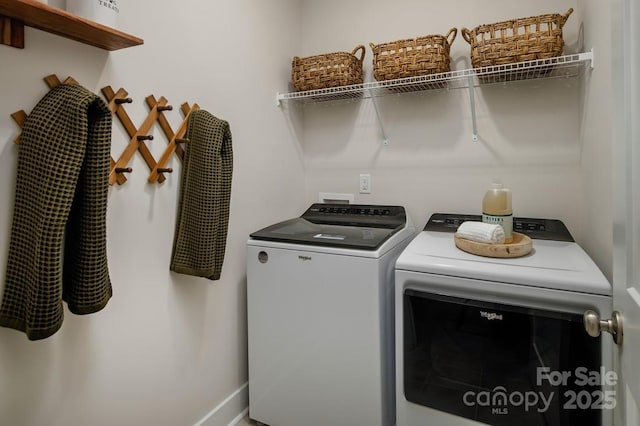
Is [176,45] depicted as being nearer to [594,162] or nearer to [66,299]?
[66,299]

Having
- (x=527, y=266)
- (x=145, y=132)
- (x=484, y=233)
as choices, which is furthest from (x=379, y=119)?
(x=145, y=132)

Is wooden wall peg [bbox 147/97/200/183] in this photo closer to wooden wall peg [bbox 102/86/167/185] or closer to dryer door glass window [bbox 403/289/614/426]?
wooden wall peg [bbox 102/86/167/185]

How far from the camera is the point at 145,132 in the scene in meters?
1.29

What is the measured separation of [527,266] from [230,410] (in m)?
1.49

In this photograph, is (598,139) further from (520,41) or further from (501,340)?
(501,340)

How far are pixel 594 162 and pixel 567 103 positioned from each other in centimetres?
47

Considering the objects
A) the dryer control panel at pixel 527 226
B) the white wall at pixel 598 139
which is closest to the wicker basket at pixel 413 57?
the white wall at pixel 598 139

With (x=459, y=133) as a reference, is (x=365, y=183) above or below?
below

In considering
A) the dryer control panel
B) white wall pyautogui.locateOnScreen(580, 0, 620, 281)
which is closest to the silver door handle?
white wall pyautogui.locateOnScreen(580, 0, 620, 281)

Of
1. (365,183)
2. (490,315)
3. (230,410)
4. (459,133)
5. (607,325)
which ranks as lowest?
(230,410)

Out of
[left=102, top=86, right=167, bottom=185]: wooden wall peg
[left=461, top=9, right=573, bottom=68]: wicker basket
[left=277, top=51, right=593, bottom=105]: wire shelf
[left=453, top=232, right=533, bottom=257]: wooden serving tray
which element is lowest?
[left=453, top=232, right=533, bottom=257]: wooden serving tray

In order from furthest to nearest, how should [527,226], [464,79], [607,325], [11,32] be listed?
[464,79], [527,226], [11,32], [607,325]

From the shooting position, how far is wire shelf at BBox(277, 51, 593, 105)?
1521 millimetres

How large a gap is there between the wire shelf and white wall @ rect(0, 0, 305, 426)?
1.09ft
